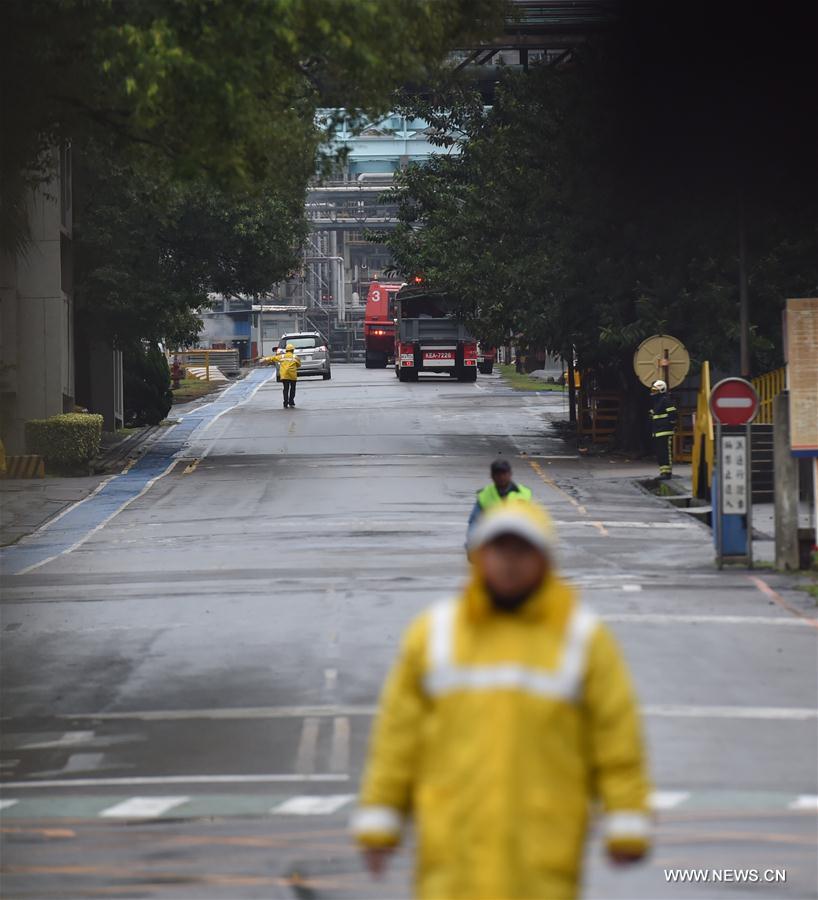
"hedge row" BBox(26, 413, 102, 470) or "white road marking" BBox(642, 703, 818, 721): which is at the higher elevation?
"hedge row" BBox(26, 413, 102, 470)

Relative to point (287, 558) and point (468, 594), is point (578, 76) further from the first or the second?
point (468, 594)

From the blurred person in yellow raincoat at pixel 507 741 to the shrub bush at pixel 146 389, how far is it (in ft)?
144

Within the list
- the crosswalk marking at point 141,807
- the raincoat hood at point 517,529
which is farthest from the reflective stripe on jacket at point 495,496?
the raincoat hood at point 517,529

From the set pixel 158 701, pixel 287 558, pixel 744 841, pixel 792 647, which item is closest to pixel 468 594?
pixel 744 841

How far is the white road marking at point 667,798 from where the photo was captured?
9633mm

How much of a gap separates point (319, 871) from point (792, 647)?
7845 millimetres

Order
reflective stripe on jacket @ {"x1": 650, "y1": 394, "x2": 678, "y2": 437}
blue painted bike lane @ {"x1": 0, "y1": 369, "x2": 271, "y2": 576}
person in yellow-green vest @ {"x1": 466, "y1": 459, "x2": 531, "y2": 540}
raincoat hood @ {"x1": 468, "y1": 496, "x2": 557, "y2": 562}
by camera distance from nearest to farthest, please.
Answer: raincoat hood @ {"x1": 468, "y1": 496, "x2": 557, "y2": 562}
person in yellow-green vest @ {"x1": 466, "y1": 459, "x2": 531, "y2": 540}
blue painted bike lane @ {"x1": 0, "y1": 369, "x2": 271, "y2": 576}
reflective stripe on jacket @ {"x1": 650, "y1": 394, "x2": 678, "y2": 437}

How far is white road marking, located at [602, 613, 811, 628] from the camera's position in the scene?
1672cm

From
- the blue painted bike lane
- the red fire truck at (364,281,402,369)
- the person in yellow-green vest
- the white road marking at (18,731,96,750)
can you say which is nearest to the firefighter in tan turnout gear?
the blue painted bike lane

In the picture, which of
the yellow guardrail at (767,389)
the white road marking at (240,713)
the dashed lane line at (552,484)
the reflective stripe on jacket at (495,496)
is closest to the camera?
the white road marking at (240,713)

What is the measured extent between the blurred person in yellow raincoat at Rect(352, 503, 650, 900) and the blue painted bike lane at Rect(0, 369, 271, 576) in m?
18.3

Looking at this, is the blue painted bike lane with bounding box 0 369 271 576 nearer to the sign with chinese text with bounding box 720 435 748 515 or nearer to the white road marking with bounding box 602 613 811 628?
the sign with chinese text with bounding box 720 435 748 515

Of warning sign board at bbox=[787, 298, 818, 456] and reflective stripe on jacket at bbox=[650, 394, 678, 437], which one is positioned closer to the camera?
warning sign board at bbox=[787, 298, 818, 456]

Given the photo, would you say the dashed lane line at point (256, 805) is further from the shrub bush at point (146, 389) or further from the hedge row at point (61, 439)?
the shrub bush at point (146, 389)
